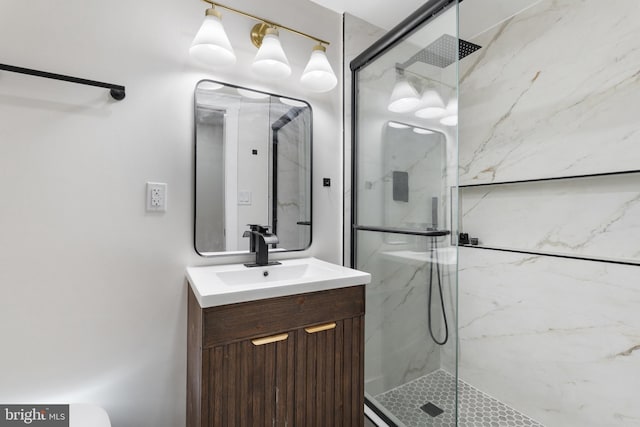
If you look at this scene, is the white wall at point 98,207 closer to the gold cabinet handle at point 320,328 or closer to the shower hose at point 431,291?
the gold cabinet handle at point 320,328

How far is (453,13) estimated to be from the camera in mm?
1188

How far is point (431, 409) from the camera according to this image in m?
1.38

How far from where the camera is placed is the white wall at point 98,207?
1072mm

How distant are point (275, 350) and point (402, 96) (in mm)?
1303

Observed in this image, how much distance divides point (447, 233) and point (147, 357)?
4.54ft

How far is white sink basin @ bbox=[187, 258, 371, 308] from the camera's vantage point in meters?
1.00

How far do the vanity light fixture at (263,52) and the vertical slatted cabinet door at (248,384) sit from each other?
119 cm

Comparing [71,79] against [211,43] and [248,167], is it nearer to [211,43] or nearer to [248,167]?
[211,43]

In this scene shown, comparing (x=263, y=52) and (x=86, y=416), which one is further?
(x=263, y=52)

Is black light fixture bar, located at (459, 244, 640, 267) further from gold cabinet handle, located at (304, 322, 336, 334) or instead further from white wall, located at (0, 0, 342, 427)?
white wall, located at (0, 0, 342, 427)

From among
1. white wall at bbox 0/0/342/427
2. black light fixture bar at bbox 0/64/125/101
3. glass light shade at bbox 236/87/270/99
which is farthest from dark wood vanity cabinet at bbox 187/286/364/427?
glass light shade at bbox 236/87/270/99

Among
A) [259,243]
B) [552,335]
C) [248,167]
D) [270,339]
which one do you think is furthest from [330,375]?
[552,335]

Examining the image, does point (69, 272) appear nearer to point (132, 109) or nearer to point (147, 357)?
point (147, 357)

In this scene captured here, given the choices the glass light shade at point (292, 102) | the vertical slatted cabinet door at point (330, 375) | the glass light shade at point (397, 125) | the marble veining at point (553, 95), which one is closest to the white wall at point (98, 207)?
the glass light shade at point (292, 102)
